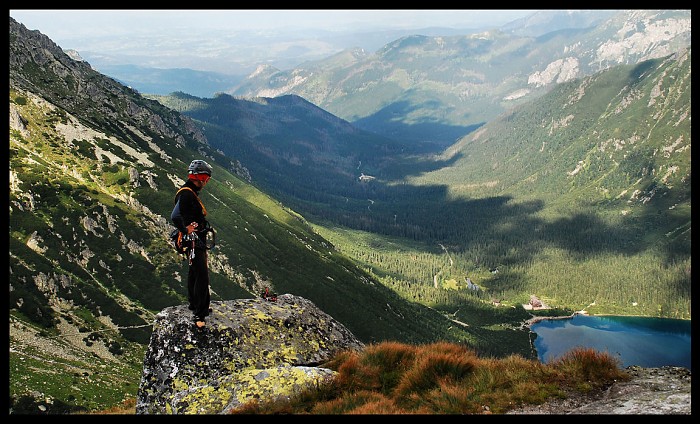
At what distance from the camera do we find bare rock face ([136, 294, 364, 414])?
49.5 feet

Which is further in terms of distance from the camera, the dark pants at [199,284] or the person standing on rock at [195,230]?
the dark pants at [199,284]

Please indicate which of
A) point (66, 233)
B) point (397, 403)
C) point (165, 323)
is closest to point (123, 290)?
point (66, 233)

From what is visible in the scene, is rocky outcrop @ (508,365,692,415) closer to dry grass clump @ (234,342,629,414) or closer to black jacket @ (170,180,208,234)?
dry grass clump @ (234,342,629,414)

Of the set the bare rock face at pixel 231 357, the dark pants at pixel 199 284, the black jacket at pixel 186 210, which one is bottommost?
the bare rock face at pixel 231 357

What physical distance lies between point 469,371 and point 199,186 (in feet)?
41.3

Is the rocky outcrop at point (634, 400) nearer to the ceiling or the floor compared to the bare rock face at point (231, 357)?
nearer to the ceiling

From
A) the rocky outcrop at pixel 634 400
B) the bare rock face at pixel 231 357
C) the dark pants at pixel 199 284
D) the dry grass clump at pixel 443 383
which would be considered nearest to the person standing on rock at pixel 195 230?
the dark pants at pixel 199 284

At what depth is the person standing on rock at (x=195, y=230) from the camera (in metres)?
17.3

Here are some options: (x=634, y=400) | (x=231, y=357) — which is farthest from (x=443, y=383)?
(x=231, y=357)

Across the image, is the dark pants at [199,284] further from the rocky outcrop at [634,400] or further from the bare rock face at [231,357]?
the rocky outcrop at [634,400]

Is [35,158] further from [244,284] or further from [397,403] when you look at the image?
[397,403]

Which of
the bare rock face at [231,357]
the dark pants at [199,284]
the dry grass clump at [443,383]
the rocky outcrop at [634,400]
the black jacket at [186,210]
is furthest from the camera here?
the dark pants at [199,284]

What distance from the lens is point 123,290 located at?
100 m

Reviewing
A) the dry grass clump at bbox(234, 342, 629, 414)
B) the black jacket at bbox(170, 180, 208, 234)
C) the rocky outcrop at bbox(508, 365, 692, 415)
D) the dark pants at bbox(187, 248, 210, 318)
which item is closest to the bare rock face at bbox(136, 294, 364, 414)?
the dark pants at bbox(187, 248, 210, 318)
